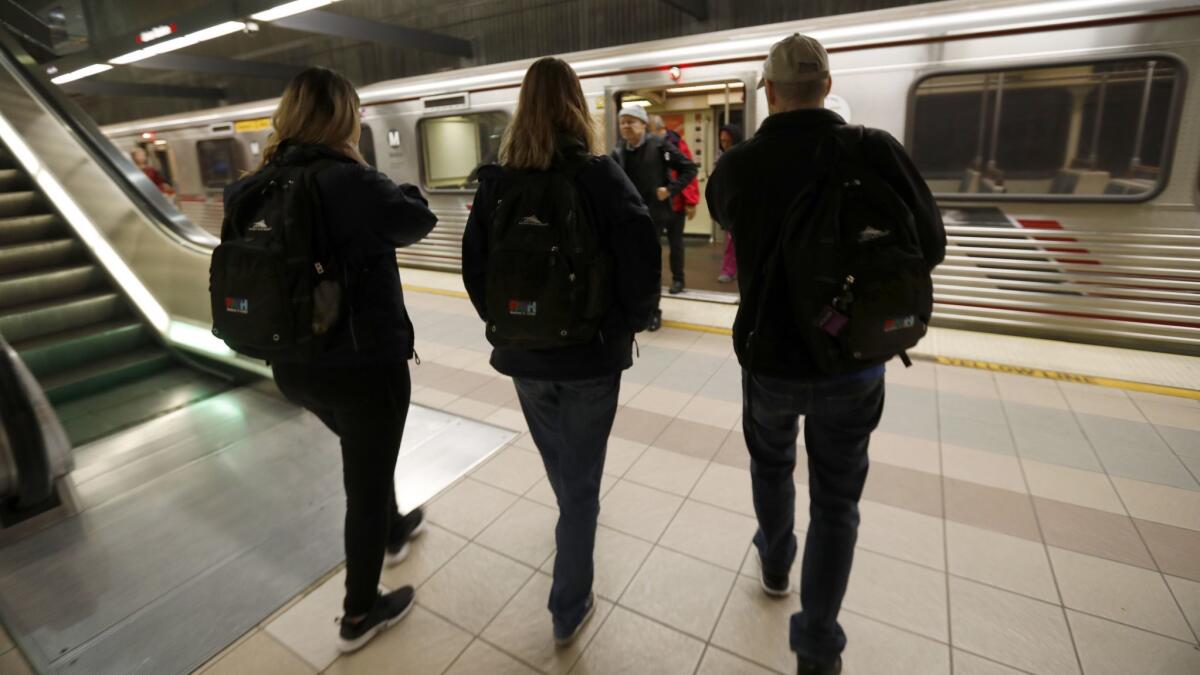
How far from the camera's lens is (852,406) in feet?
4.72

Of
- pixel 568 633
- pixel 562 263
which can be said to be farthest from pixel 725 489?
pixel 562 263

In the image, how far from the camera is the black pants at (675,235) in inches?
203

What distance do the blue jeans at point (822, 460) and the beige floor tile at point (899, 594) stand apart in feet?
1.32

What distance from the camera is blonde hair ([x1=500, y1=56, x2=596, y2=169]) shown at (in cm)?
151

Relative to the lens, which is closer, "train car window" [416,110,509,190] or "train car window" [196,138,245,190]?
"train car window" [416,110,509,190]

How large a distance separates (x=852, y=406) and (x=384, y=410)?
1.18 meters

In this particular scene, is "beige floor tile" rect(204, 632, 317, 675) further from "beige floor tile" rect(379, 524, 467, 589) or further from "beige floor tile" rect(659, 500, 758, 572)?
"beige floor tile" rect(659, 500, 758, 572)

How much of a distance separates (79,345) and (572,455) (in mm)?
3681

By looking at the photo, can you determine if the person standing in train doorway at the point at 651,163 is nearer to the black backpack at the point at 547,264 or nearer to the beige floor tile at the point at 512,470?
the beige floor tile at the point at 512,470

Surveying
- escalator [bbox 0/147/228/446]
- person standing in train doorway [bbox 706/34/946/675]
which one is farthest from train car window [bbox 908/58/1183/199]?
escalator [bbox 0/147/228/446]

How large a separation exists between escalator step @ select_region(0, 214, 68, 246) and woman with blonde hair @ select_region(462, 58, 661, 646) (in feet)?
13.8

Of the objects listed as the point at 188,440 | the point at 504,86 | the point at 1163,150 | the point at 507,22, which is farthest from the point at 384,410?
the point at 507,22

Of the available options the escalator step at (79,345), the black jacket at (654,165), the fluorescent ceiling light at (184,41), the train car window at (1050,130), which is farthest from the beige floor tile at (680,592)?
the fluorescent ceiling light at (184,41)

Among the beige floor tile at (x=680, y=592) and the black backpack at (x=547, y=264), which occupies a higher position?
the black backpack at (x=547, y=264)
